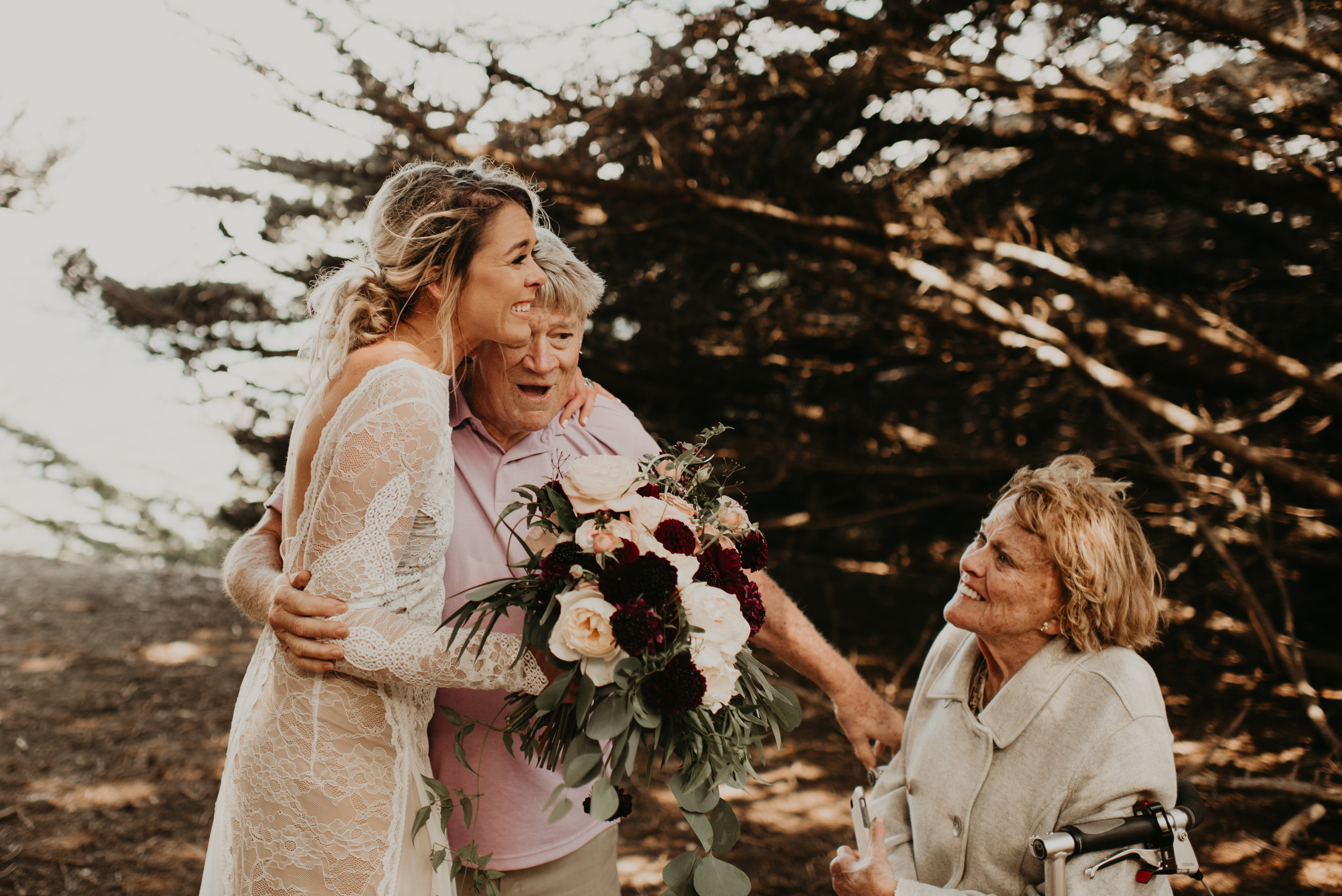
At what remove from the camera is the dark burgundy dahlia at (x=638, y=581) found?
4.60 ft

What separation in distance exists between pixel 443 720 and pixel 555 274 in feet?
3.34

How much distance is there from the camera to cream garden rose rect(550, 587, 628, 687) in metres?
1.39

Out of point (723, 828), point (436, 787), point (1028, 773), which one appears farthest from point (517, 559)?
point (1028, 773)

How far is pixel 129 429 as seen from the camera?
10.1 metres

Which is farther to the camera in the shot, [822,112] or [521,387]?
[822,112]

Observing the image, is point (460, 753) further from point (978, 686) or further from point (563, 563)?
point (978, 686)

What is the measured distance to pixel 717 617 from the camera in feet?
4.77

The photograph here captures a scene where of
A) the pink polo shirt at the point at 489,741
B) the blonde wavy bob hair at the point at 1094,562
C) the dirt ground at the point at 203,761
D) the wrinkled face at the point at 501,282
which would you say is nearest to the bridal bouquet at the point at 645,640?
the pink polo shirt at the point at 489,741

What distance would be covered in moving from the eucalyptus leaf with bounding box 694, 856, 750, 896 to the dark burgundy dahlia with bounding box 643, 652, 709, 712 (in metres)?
0.32

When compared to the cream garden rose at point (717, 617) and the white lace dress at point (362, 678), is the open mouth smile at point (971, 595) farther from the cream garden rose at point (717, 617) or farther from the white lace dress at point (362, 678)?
the white lace dress at point (362, 678)

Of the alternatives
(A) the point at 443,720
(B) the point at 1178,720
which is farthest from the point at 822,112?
(A) the point at 443,720

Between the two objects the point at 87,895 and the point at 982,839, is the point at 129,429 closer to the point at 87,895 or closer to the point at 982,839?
the point at 87,895

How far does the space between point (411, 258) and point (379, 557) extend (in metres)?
0.59

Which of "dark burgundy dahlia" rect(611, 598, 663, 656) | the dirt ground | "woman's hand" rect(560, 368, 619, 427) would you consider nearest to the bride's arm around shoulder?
"dark burgundy dahlia" rect(611, 598, 663, 656)
